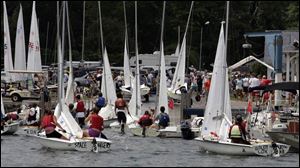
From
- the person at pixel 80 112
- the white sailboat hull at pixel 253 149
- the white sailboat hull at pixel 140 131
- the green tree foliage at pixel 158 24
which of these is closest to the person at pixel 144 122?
the white sailboat hull at pixel 140 131

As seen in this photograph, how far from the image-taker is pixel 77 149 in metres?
39.1

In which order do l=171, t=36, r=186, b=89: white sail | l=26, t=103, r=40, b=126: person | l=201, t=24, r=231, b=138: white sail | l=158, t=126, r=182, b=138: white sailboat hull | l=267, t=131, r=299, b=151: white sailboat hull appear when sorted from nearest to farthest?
l=267, t=131, r=299, b=151: white sailboat hull < l=201, t=24, r=231, b=138: white sail < l=158, t=126, r=182, b=138: white sailboat hull < l=26, t=103, r=40, b=126: person < l=171, t=36, r=186, b=89: white sail

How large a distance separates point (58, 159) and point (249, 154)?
685 centimetres

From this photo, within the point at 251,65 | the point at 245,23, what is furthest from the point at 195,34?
the point at 251,65

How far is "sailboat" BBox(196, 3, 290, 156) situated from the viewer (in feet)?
125

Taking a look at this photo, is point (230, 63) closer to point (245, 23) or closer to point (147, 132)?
point (245, 23)

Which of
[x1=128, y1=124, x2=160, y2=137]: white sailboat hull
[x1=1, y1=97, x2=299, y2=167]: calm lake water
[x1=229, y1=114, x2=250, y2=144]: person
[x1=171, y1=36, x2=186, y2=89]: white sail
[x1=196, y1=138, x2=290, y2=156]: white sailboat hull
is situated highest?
[x1=171, y1=36, x2=186, y2=89]: white sail

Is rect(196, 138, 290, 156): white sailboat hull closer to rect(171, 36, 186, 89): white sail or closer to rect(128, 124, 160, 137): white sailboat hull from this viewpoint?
rect(128, 124, 160, 137): white sailboat hull

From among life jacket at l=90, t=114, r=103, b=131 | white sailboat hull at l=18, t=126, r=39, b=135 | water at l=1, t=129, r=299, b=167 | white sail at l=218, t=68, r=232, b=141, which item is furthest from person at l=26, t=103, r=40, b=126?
white sail at l=218, t=68, r=232, b=141

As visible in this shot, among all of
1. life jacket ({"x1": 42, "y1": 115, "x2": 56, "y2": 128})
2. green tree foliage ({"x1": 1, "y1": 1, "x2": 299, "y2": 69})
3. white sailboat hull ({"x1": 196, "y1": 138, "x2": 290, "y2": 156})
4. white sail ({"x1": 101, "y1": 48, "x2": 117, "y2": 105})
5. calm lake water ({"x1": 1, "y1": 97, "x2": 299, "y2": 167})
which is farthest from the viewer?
green tree foliage ({"x1": 1, "y1": 1, "x2": 299, "y2": 69})

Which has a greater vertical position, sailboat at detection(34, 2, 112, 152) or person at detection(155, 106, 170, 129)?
person at detection(155, 106, 170, 129)

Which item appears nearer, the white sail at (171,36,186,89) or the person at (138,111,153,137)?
the person at (138,111,153,137)

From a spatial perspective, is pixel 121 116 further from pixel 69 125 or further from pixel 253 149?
pixel 253 149

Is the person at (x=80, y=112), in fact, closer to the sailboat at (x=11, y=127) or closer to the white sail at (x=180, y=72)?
the sailboat at (x=11, y=127)
